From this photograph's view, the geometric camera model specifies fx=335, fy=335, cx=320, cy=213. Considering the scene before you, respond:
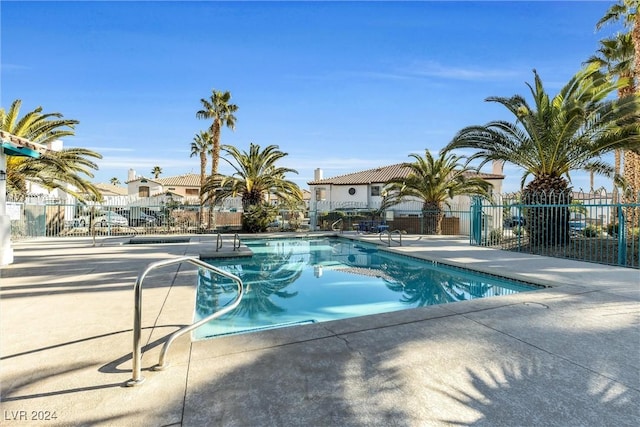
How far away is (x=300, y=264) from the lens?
1306 centimetres

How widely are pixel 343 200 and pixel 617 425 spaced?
34.1m

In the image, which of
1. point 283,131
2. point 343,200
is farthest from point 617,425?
point 343,200

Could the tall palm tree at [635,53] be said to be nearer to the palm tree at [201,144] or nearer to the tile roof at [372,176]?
the tile roof at [372,176]

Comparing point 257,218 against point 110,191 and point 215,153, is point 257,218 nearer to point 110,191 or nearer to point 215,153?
point 215,153

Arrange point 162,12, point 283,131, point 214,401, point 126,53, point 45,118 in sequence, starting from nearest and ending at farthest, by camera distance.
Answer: point 214,401 → point 162,12 → point 126,53 → point 45,118 → point 283,131

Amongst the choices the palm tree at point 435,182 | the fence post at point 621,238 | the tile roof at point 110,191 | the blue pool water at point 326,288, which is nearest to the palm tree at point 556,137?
the fence post at point 621,238

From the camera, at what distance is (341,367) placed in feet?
11.4

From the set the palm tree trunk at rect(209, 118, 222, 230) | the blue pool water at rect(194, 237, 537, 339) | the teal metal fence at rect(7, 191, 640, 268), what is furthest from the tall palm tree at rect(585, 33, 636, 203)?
the palm tree trunk at rect(209, 118, 222, 230)

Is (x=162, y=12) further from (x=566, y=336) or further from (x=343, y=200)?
(x=343, y=200)

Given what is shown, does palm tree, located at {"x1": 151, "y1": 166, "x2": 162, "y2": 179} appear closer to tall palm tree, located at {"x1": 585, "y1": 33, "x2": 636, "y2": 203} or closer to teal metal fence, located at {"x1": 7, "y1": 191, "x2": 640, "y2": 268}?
teal metal fence, located at {"x1": 7, "y1": 191, "x2": 640, "y2": 268}

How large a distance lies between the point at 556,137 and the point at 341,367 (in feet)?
42.6

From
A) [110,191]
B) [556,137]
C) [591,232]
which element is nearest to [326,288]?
[556,137]

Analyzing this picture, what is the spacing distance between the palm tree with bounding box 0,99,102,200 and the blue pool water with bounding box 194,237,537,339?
1106 centimetres

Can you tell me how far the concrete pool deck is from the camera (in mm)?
2701
